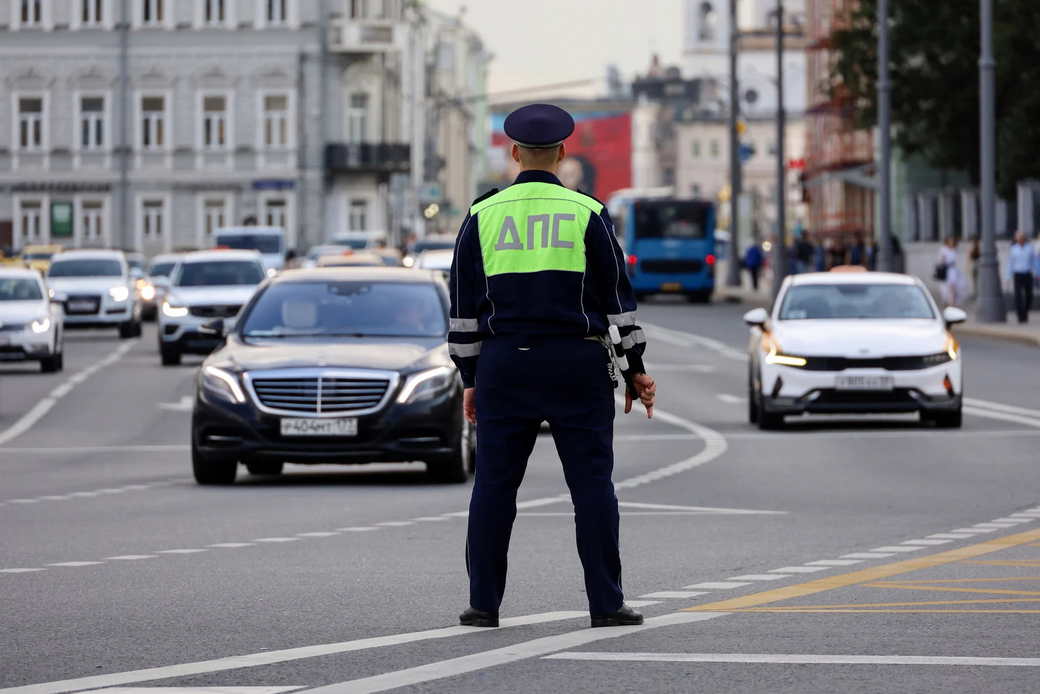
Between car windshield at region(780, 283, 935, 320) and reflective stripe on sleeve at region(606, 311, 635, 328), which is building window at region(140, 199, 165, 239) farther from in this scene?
reflective stripe on sleeve at region(606, 311, 635, 328)

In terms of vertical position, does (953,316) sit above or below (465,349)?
above

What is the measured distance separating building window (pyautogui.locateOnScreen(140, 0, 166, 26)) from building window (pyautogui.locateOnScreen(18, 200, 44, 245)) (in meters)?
7.60

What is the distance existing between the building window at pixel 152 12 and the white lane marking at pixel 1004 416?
7235 cm

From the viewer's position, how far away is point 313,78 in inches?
3760

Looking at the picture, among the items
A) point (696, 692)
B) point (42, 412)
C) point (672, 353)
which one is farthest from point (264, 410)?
point (672, 353)

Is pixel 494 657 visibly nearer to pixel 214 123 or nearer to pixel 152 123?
pixel 214 123

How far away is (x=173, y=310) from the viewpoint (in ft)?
129

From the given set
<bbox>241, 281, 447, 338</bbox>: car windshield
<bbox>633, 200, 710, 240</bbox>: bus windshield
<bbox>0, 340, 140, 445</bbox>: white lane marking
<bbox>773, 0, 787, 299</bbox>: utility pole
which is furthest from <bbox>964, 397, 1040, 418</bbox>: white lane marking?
<bbox>633, 200, 710, 240</bbox>: bus windshield

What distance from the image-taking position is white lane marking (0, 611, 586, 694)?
7758 millimetres

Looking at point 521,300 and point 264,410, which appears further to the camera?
point 264,410

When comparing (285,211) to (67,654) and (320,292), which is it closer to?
(320,292)

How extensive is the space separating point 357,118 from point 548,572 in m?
86.1

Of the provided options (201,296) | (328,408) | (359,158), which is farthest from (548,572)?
(359,158)

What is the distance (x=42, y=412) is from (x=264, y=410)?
38.4 ft
